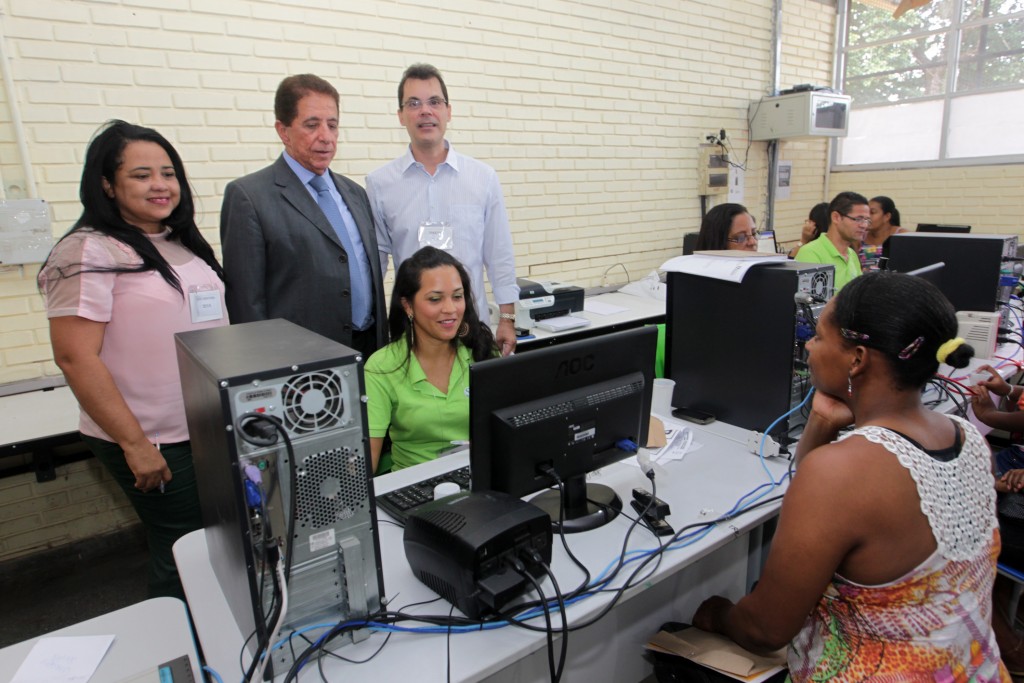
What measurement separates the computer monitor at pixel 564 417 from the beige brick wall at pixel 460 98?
7.53 ft

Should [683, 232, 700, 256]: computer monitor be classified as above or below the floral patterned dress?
above

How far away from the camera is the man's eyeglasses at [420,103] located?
2.46m

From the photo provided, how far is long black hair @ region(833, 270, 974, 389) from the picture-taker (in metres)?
1.06

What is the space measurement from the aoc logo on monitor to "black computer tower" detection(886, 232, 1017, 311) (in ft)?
7.51

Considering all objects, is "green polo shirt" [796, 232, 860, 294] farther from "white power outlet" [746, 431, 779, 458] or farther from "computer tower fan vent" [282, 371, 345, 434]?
"computer tower fan vent" [282, 371, 345, 434]

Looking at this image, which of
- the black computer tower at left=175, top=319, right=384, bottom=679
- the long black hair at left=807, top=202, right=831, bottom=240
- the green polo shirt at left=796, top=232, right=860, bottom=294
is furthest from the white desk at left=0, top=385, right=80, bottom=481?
the long black hair at left=807, top=202, right=831, bottom=240

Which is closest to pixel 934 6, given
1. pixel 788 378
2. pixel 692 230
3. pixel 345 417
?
pixel 692 230

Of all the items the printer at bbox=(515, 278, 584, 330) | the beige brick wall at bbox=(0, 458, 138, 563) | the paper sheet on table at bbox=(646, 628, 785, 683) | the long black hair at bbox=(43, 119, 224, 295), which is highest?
the long black hair at bbox=(43, 119, 224, 295)

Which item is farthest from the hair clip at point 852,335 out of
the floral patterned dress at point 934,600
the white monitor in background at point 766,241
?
the white monitor in background at point 766,241

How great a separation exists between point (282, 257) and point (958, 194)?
5.60 metres

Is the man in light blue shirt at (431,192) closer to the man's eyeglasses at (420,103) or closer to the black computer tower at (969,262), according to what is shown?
the man's eyeglasses at (420,103)

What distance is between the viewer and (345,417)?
971mm

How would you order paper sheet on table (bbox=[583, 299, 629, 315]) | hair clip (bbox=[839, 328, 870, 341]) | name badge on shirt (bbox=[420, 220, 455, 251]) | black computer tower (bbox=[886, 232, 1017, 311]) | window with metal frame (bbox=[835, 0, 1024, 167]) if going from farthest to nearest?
window with metal frame (bbox=[835, 0, 1024, 167]) < paper sheet on table (bbox=[583, 299, 629, 315]) < black computer tower (bbox=[886, 232, 1017, 311]) < name badge on shirt (bbox=[420, 220, 455, 251]) < hair clip (bbox=[839, 328, 870, 341])

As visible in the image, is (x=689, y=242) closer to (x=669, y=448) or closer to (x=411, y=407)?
(x=669, y=448)
